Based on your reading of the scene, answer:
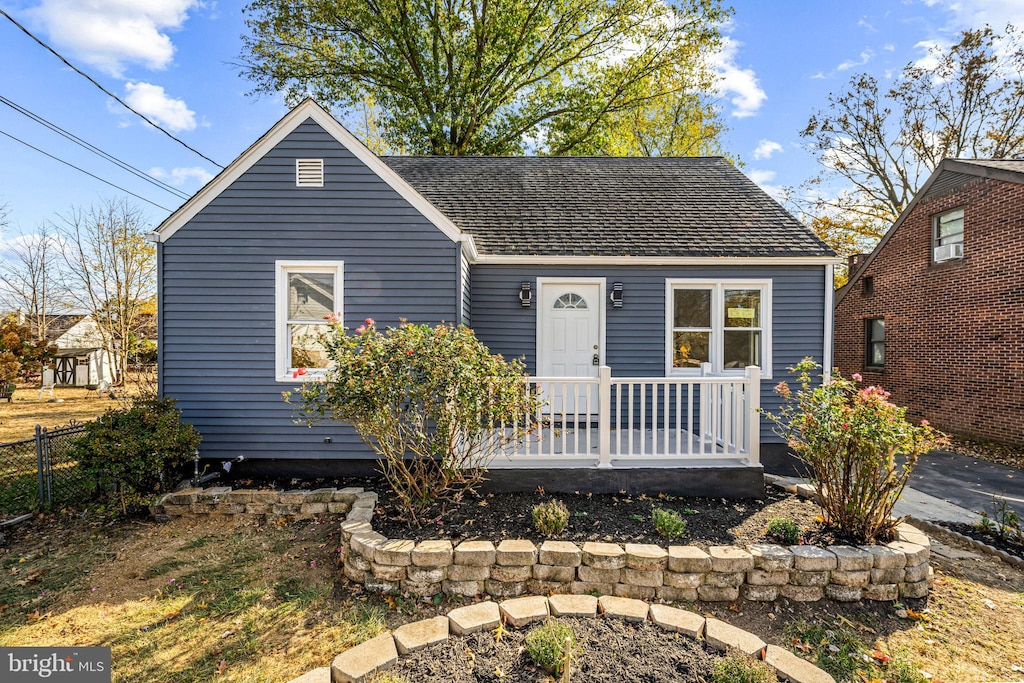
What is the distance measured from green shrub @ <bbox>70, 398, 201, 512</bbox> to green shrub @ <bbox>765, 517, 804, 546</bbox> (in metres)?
6.31

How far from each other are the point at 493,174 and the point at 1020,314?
36.7 ft

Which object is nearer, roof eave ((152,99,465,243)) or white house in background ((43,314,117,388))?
roof eave ((152,99,465,243))

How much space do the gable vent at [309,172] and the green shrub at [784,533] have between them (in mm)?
6406

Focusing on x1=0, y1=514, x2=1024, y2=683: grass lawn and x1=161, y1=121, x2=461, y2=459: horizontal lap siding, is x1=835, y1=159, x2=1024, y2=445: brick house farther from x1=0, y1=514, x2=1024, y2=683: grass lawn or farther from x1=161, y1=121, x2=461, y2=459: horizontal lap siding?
x1=161, y1=121, x2=461, y2=459: horizontal lap siding

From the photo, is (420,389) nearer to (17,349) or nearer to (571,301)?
(571,301)

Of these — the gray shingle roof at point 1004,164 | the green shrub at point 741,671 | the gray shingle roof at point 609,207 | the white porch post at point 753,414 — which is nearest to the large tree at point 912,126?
the gray shingle roof at point 1004,164

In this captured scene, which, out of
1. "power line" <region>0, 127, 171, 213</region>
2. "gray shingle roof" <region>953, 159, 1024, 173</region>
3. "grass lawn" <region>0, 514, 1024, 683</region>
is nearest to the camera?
"grass lawn" <region>0, 514, 1024, 683</region>

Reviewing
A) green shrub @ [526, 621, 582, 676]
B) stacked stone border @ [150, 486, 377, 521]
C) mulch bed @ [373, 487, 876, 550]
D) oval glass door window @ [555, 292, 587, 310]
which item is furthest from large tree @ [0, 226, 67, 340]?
green shrub @ [526, 621, 582, 676]

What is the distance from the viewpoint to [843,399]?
161 inches

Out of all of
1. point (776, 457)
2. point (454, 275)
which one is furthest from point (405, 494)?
point (776, 457)

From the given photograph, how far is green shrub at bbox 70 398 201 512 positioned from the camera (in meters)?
4.74

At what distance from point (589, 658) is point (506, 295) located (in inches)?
200

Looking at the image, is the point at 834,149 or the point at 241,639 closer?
the point at 241,639

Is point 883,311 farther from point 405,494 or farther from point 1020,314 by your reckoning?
point 405,494
